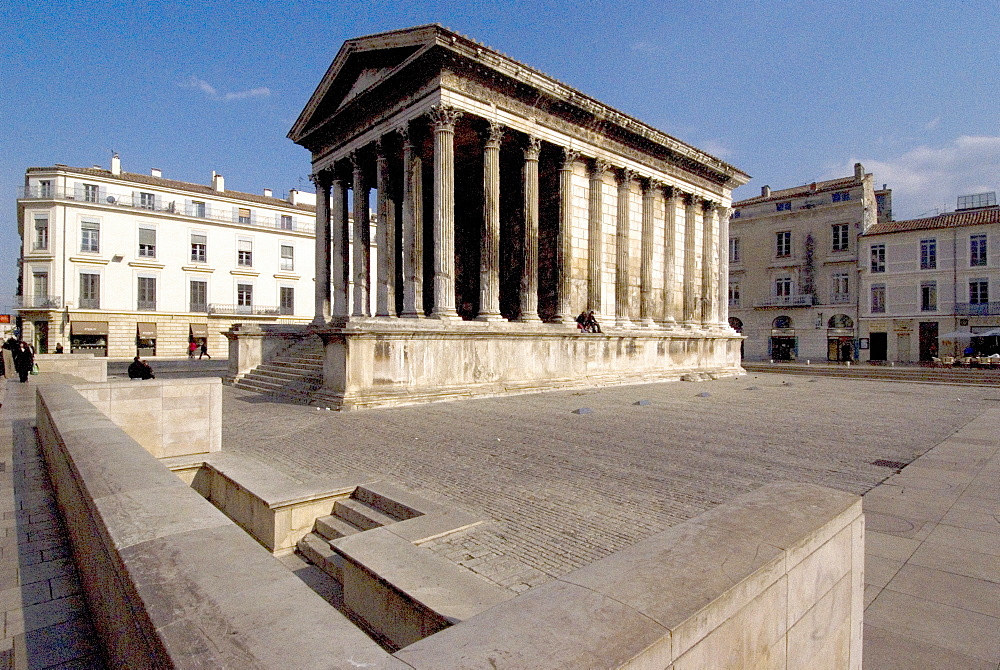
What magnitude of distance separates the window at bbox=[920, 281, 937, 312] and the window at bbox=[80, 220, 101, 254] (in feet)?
192

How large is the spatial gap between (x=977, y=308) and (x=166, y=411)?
4660 cm

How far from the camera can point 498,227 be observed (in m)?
16.6

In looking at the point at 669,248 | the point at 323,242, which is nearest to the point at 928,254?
the point at 669,248

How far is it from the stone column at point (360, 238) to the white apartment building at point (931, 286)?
37449 millimetres

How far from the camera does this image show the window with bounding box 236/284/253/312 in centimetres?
4094

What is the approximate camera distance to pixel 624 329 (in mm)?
19766

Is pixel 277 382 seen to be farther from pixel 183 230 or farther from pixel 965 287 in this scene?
pixel 965 287

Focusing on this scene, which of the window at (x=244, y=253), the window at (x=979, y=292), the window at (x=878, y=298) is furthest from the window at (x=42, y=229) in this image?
the window at (x=979, y=292)

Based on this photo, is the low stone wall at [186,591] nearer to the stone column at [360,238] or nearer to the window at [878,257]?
the stone column at [360,238]

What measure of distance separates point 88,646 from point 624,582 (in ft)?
9.79

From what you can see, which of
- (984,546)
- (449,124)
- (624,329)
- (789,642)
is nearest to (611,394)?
(624,329)

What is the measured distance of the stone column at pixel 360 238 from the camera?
19.7 m

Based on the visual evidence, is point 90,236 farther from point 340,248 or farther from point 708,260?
point 708,260

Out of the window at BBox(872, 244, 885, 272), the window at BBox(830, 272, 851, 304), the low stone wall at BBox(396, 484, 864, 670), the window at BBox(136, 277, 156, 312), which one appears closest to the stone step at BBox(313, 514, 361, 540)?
the low stone wall at BBox(396, 484, 864, 670)
